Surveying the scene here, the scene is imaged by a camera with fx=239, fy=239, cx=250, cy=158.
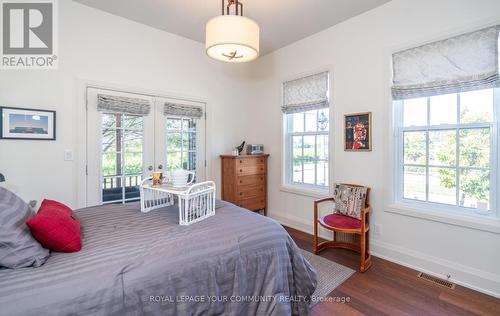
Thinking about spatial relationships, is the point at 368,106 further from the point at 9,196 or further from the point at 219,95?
the point at 9,196

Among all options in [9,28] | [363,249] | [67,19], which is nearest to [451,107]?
[363,249]

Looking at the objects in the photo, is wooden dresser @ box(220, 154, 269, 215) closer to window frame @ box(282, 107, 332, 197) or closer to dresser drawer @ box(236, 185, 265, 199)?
dresser drawer @ box(236, 185, 265, 199)

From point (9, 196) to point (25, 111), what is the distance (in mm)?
1316

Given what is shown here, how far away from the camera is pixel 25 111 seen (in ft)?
7.61

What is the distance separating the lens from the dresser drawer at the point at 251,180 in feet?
12.0

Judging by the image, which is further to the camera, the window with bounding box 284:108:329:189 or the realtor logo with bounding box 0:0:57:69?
the window with bounding box 284:108:329:189

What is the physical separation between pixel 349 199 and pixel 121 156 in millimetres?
2782

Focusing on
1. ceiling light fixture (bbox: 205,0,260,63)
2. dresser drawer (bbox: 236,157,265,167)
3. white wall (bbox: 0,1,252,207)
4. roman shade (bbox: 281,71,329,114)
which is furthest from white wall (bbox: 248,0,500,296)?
white wall (bbox: 0,1,252,207)

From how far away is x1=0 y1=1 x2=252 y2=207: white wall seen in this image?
92.0 inches

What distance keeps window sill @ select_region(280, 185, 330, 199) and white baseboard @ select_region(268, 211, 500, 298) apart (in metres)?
0.82

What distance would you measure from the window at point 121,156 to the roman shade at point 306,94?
6.95 feet

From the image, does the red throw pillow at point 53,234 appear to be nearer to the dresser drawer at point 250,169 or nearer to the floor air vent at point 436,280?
the dresser drawer at point 250,169

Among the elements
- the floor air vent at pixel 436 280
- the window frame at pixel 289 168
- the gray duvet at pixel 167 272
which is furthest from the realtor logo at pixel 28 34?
the floor air vent at pixel 436 280

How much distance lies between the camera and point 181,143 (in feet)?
11.3
